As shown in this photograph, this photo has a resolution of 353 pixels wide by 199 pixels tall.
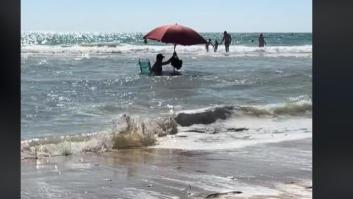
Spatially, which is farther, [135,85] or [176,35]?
[135,85]

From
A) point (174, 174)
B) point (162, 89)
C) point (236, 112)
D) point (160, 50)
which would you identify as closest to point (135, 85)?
point (162, 89)

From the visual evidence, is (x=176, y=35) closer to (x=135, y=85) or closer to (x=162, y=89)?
(x=162, y=89)

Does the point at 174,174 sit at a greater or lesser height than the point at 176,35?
lesser

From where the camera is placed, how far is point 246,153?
5.29m

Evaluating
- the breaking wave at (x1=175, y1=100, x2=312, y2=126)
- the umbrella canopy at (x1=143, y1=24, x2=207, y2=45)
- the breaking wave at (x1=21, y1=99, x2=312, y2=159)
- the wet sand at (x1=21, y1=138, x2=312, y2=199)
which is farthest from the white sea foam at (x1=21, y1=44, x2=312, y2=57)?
the wet sand at (x1=21, y1=138, x2=312, y2=199)

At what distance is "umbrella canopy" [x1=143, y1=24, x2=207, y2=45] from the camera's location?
8295 mm

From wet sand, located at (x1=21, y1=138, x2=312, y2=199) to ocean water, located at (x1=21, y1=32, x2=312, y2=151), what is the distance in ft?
3.32

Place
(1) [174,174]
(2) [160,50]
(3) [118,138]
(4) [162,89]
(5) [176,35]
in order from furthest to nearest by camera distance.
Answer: (2) [160,50], (4) [162,89], (5) [176,35], (3) [118,138], (1) [174,174]

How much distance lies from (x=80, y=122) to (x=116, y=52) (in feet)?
41.9

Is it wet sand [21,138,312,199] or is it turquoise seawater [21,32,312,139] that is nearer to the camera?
wet sand [21,138,312,199]

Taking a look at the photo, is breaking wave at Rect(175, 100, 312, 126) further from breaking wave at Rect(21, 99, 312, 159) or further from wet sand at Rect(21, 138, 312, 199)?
wet sand at Rect(21, 138, 312, 199)

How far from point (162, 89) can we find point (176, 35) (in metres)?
3.54

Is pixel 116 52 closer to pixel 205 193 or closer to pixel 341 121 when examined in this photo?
pixel 205 193

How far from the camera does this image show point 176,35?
8414 mm
